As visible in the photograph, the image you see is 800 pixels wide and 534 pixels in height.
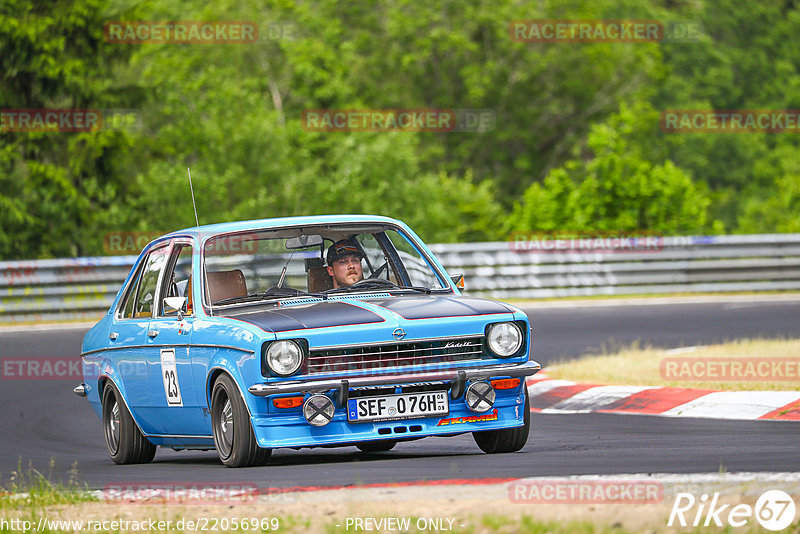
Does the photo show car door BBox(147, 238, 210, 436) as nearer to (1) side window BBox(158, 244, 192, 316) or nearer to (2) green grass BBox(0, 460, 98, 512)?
(1) side window BBox(158, 244, 192, 316)

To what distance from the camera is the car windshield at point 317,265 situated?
8.74m

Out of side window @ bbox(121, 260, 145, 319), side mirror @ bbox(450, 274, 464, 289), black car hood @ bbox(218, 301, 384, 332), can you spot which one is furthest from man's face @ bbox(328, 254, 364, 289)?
side window @ bbox(121, 260, 145, 319)

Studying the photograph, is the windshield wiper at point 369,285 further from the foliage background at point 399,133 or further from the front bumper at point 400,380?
the foliage background at point 399,133

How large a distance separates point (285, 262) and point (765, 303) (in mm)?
14740

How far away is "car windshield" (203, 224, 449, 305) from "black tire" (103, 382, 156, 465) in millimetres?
1224

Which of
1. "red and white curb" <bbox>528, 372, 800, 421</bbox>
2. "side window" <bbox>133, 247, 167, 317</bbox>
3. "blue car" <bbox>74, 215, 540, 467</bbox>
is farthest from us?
"red and white curb" <bbox>528, 372, 800, 421</bbox>

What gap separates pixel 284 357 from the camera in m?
7.60

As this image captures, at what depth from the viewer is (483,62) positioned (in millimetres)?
54062

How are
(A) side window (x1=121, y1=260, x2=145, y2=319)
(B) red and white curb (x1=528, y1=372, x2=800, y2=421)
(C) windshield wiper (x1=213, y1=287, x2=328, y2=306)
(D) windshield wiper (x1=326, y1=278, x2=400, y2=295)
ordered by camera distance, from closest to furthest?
(C) windshield wiper (x1=213, y1=287, x2=328, y2=306)
(D) windshield wiper (x1=326, y1=278, x2=400, y2=295)
(A) side window (x1=121, y1=260, x2=145, y2=319)
(B) red and white curb (x1=528, y1=372, x2=800, y2=421)

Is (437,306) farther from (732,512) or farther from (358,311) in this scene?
(732,512)

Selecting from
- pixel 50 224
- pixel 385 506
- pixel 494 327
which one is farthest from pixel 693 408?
pixel 50 224

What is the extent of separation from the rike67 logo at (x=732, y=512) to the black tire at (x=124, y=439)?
4.82m

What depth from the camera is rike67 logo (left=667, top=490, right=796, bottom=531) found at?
514 cm

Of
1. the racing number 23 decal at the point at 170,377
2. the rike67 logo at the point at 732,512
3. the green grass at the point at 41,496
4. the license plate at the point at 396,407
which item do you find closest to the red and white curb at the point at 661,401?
the license plate at the point at 396,407
